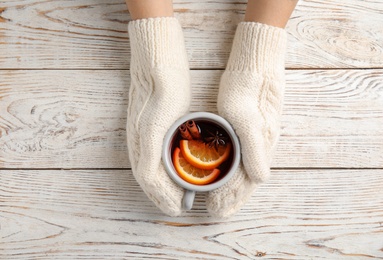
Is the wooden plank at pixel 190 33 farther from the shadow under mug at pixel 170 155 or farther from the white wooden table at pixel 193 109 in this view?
the shadow under mug at pixel 170 155

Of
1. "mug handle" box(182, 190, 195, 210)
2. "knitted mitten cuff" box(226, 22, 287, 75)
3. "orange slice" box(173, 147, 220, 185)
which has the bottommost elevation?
"mug handle" box(182, 190, 195, 210)

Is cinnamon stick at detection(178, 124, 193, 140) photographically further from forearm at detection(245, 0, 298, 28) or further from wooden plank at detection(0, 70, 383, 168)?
forearm at detection(245, 0, 298, 28)

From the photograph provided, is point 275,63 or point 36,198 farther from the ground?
point 275,63

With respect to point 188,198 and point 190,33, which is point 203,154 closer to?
point 188,198

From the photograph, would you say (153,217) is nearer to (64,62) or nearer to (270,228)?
(270,228)

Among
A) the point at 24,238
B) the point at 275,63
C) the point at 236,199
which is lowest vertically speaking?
the point at 24,238

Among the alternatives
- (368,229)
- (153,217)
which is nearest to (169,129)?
(153,217)

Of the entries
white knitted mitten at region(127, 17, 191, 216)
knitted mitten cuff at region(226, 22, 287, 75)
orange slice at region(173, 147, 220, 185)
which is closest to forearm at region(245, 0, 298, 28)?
knitted mitten cuff at region(226, 22, 287, 75)
